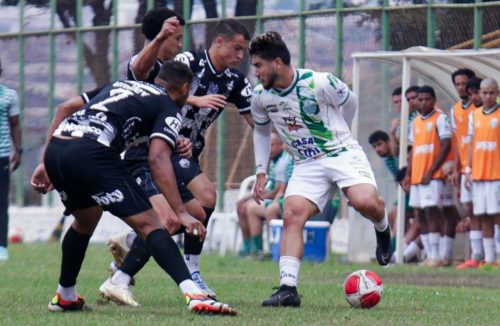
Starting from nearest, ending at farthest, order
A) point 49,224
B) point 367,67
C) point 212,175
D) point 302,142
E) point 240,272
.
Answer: point 302,142 < point 240,272 < point 367,67 < point 212,175 < point 49,224

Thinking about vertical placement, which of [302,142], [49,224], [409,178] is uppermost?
[302,142]

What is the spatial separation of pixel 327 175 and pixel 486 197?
266 inches

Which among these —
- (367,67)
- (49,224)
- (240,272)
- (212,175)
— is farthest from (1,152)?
(49,224)

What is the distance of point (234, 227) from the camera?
21.6 metres

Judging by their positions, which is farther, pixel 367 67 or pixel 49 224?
pixel 49 224

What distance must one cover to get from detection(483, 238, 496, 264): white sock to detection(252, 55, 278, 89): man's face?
24.0ft

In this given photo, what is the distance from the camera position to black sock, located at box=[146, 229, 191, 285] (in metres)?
8.95

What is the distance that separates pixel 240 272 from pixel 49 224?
34.2 feet

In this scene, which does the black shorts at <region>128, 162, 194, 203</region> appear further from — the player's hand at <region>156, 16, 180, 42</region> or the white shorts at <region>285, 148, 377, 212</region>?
the player's hand at <region>156, 16, 180, 42</region>

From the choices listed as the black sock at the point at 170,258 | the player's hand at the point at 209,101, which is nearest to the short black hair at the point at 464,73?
the player's hand at the point at 209,101

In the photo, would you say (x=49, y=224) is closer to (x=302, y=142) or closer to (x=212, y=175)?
(x=212, y=175)

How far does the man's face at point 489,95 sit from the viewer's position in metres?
17.1

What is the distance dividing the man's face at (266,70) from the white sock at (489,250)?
7318 mm

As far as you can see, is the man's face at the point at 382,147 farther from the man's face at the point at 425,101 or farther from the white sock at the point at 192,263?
the white sock at the point at 192,263
